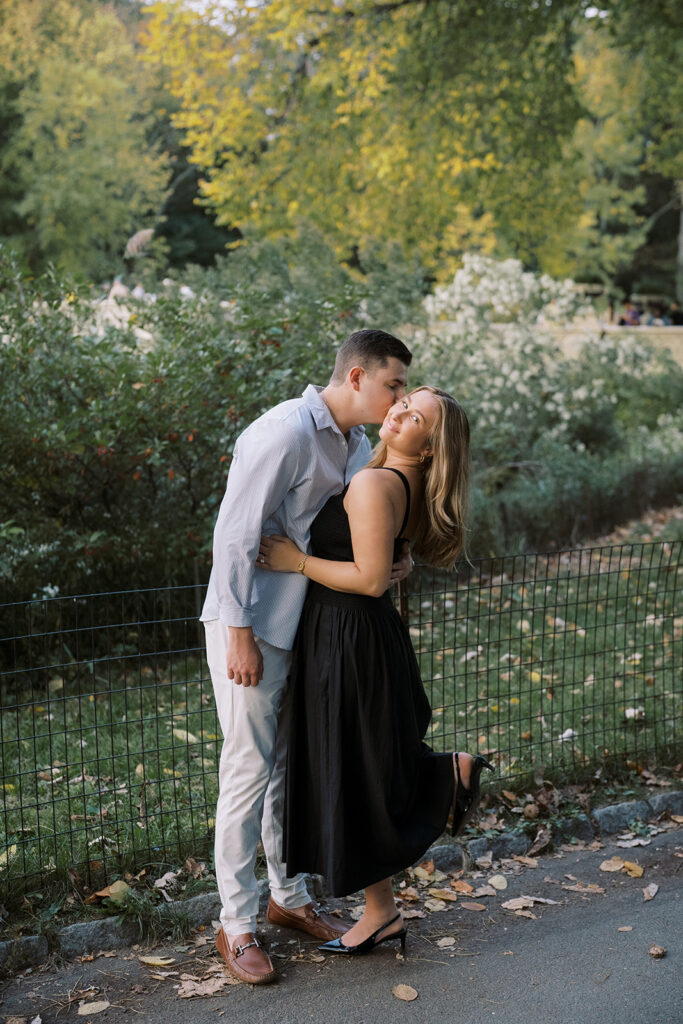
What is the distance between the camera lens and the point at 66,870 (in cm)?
394

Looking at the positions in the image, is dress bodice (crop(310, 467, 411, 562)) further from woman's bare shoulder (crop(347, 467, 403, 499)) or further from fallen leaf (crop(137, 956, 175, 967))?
fallen leaf (crop(137, 956, 175, 967))

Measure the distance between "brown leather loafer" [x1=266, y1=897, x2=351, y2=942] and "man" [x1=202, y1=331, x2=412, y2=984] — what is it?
1.04 feet

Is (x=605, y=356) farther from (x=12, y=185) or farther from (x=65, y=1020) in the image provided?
(x=12, y=185)

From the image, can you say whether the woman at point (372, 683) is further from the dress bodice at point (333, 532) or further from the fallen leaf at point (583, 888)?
the fallen leaf at point (583, 888)

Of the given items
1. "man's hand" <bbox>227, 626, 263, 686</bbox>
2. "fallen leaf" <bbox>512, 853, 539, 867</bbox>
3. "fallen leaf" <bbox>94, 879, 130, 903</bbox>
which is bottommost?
"fallen leaf" <bbox>512, 853, 539, 867</bbox>

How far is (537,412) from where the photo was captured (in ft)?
41.8

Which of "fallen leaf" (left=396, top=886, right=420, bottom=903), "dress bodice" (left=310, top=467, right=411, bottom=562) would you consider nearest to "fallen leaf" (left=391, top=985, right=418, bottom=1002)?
"fallen leaf" (left=396, top=886, right=420, bottom=903)

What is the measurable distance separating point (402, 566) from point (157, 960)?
1.72 m

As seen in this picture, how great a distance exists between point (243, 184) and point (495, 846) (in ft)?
46.9

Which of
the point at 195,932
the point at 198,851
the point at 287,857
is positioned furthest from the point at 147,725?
the point at 287,857

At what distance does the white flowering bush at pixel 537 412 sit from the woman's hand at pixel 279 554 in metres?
6.59

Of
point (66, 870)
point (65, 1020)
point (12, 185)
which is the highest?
point (12, 185)

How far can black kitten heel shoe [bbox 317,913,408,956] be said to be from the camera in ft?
12.0

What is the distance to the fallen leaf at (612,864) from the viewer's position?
4.44 meters
